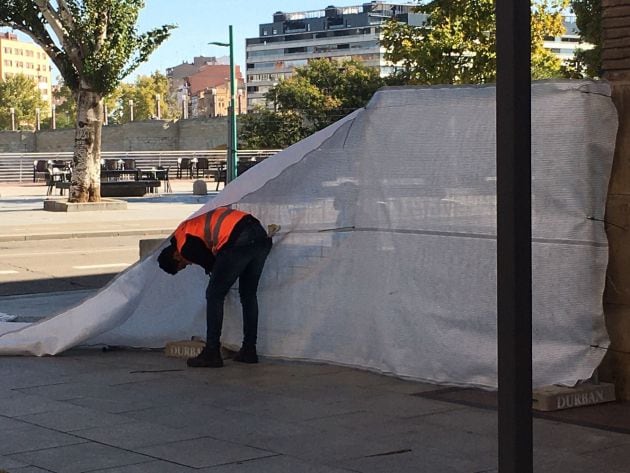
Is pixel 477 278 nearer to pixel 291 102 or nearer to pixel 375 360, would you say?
pixel 375 360

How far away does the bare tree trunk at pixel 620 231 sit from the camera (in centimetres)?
796

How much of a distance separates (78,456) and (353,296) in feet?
10.9

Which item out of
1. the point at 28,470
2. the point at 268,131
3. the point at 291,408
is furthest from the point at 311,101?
the point at 28,470

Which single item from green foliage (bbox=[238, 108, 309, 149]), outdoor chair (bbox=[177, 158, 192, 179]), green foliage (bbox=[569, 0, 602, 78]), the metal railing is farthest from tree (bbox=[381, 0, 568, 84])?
green foliage (bbox=[238, 108, 309, 149])

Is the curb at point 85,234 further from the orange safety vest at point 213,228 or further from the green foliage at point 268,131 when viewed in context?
the green foliage at point 268,131

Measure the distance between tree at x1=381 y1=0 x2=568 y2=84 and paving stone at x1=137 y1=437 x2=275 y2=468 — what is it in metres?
25.8

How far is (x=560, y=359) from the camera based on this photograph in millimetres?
7871

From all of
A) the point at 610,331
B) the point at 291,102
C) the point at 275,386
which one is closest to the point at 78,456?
the point at 275,386

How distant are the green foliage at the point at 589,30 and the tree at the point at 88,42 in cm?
1388

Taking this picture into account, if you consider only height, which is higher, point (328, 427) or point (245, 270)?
point (245, 270)

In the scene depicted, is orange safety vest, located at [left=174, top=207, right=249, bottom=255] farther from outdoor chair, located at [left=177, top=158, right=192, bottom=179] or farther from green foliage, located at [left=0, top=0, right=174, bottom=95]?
outdoor chair, located at [left=177, top=158, right=192, bottom=179]

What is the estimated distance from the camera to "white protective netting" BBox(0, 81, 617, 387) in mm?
7922

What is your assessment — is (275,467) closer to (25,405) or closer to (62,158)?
(25,405)

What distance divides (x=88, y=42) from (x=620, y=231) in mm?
21926
